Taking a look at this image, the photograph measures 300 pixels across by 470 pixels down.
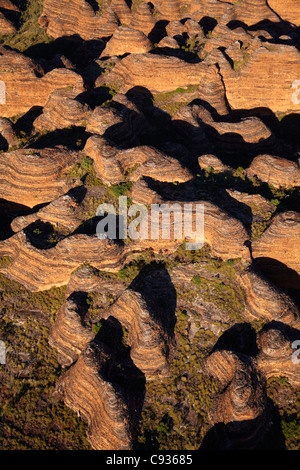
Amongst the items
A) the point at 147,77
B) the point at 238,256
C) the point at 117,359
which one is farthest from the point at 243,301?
the point at 147,77

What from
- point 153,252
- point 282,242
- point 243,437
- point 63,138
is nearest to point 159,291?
point 153,252

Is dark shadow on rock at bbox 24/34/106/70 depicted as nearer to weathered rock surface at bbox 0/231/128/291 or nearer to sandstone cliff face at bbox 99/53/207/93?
sandstone cliff face at bbox 99/53/207/93

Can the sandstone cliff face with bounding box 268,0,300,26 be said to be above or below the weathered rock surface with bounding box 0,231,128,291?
above

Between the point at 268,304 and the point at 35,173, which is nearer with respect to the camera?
the point at 268,304

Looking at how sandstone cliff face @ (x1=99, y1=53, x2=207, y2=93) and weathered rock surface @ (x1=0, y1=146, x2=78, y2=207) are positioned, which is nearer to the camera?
weathered rock surface @ (x1=0, y1=146, x2=78, y2=207)
